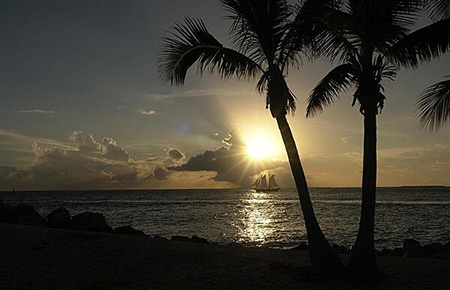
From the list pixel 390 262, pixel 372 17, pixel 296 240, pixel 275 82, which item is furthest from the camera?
pixel 296 240

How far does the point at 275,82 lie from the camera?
1173 cm

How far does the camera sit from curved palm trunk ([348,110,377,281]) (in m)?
11.1

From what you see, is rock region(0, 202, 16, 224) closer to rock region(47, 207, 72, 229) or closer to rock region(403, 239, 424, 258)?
rock region(47, 207, 72, 229)

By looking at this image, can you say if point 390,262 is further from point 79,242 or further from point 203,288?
point 79,242

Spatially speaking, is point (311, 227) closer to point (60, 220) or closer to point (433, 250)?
point (433, 250)

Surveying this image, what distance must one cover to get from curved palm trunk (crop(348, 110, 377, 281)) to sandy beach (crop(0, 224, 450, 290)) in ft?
1.41

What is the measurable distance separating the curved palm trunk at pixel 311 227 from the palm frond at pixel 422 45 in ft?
10.4

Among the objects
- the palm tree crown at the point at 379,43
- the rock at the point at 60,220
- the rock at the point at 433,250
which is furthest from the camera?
the rock at the point at 60,220

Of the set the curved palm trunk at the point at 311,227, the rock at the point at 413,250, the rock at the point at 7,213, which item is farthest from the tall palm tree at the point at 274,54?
the rock at the point at 7,213

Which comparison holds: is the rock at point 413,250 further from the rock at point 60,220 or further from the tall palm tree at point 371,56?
the rock at point 60,220

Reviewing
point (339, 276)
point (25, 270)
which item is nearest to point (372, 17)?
point (339, 276)

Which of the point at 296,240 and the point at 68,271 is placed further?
the point at 296,240

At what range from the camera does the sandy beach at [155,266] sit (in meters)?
11.2

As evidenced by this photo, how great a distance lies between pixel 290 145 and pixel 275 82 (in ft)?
5.41
